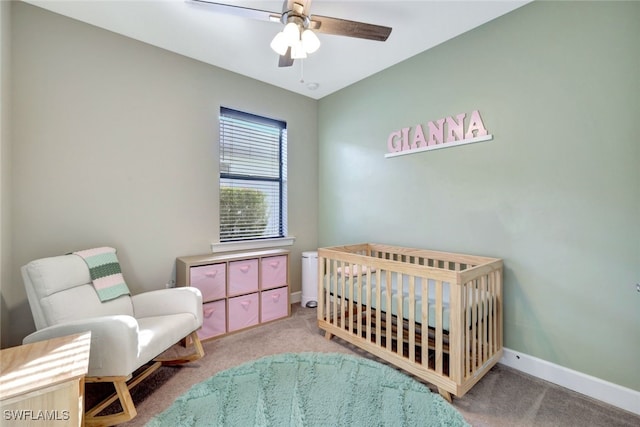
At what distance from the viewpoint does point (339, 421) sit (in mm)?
1532

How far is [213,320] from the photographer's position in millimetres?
2527

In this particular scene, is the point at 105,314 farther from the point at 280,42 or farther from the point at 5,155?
the point at 280,42

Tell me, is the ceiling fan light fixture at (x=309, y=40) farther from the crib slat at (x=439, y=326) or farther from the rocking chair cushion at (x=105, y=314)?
the rocking chair cushion at (x=105, y=314)

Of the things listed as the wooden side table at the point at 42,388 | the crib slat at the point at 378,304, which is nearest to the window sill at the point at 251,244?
the crib slat at the point at 378,304

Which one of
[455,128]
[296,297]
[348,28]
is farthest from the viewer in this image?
[296,297]

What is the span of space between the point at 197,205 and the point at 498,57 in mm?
2910

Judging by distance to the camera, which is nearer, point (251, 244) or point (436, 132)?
point (436, 132)

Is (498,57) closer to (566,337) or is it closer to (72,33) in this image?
(566,337)

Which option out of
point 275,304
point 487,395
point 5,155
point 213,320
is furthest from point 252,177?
point 487,395

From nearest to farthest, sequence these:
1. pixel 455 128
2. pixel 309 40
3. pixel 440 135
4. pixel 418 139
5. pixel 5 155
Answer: pixel 309 40 → pixel 5 155 → pixel 455 128 → pixel 440 135 → pixel 418 139

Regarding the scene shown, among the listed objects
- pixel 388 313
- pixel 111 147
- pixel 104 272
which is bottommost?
pixel 388 313

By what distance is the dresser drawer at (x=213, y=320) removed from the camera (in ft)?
8.15

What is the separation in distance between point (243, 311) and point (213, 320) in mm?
287

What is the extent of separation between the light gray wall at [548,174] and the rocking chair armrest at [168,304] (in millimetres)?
1958
